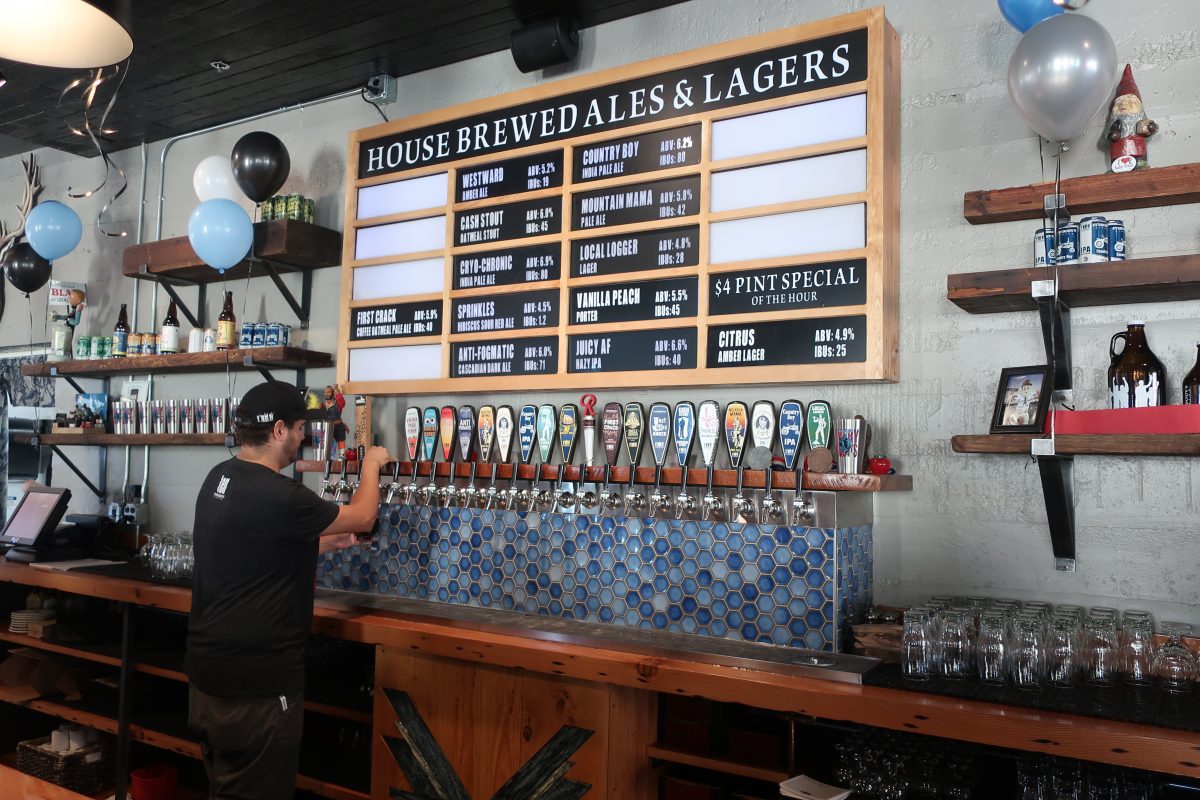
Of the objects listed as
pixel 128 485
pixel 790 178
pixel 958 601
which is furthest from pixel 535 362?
pixel 128 485

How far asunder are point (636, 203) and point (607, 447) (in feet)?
2.96

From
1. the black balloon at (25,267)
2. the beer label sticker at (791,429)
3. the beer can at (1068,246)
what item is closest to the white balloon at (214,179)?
the black balloon at (25,267)

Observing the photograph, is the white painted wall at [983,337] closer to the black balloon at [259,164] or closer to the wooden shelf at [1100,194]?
the wooden shelf at [1100,194]

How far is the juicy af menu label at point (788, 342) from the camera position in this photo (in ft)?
9.43

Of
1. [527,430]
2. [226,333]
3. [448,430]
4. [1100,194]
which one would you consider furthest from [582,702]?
[226,333]

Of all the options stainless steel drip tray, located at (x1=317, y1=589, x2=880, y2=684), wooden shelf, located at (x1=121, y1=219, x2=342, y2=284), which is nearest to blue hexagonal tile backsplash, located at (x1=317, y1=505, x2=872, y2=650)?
stainless steel drip tray, located at (x1=317, y1=589, x2=880, y2=684)

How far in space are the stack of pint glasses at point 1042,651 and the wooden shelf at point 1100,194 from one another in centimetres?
113

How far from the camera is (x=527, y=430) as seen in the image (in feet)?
11.6

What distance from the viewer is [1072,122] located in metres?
2.37

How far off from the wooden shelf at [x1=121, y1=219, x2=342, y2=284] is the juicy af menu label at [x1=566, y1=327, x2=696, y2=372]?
1.53m

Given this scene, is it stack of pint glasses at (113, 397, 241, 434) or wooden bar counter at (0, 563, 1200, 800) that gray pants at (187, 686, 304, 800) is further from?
stack of pint glasses at (113, 397, 241, 434)

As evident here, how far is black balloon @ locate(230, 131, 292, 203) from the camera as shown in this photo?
4.00 metres

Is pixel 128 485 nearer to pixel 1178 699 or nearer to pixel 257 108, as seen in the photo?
pixel 257 108

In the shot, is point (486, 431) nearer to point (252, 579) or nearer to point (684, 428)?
point (684, 428)
